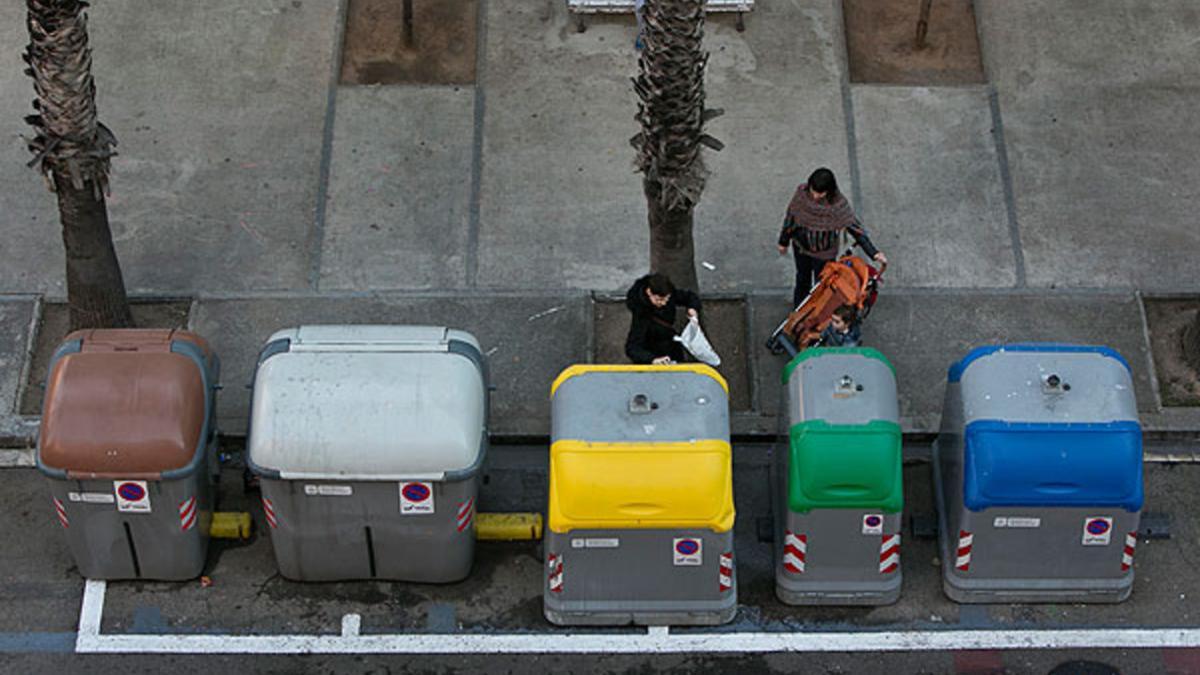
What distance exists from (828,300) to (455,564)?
10.0 feet

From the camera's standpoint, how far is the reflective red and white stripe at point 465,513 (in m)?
11.2

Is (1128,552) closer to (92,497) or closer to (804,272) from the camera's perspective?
(804,272)

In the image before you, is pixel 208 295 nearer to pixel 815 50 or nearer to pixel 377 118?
pixel 377 118

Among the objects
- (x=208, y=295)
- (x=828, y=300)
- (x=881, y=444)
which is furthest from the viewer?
(x=208, y=295)

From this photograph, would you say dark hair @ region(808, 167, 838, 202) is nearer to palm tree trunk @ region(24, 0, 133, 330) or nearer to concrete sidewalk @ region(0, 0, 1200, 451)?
concrete sidewalk @ region(0, 0, 1200, 451)

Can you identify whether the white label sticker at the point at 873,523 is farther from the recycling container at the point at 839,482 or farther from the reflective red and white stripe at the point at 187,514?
the reflective red and white stripe at the point at 187,514

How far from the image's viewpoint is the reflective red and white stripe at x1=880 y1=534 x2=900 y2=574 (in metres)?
11.3

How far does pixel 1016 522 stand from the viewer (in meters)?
11.2

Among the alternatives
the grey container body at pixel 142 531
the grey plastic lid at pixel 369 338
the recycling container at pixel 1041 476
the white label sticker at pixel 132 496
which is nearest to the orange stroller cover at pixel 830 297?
the recycling container at pixel 1041 476

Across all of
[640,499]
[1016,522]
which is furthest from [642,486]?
[1016,522]

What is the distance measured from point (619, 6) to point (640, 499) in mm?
5772

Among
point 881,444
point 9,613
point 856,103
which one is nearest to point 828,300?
point 881,444

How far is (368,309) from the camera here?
43.7 feet

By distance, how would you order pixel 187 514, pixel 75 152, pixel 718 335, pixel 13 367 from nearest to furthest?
pixel 187 514
pixel 75 152
pixel 13 367
pixel 718 335
